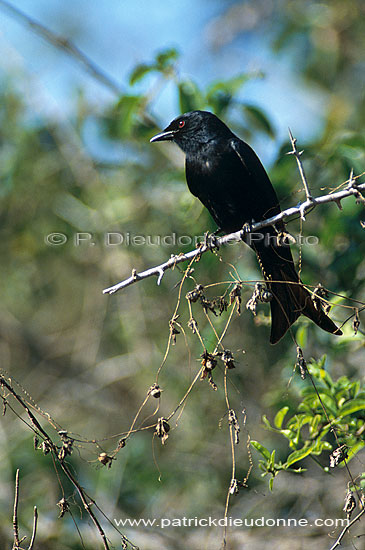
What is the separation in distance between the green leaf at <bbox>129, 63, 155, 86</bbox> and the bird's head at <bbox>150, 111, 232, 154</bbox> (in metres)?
0.33

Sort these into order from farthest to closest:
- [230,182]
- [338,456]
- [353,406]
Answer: [230,182]
[353,406]
[338,456]

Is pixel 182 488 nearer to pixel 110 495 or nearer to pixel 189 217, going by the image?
pixel 110 495

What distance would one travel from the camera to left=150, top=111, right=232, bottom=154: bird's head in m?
3.41

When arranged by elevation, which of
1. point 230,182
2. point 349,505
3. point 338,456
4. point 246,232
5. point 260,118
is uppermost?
point 260,118

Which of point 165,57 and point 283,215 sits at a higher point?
point 165,57

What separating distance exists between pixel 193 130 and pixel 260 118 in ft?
1.31

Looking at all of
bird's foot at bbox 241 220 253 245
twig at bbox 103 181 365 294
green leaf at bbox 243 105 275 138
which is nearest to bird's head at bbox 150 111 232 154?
green leaf at bbox 243 105 275 138

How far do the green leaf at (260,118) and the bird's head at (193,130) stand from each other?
0.17 m

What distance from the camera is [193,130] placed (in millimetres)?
3477

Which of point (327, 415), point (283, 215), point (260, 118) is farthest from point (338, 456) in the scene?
point (260, 118)

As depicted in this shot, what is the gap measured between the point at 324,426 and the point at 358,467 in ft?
3.91

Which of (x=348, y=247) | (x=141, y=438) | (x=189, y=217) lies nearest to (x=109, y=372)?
(x=141, y=438)

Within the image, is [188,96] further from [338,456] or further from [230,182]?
[338,456]

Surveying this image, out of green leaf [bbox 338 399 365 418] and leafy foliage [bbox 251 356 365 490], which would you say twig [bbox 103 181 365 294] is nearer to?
leafy foliage [bbox 251 356 365 490]
